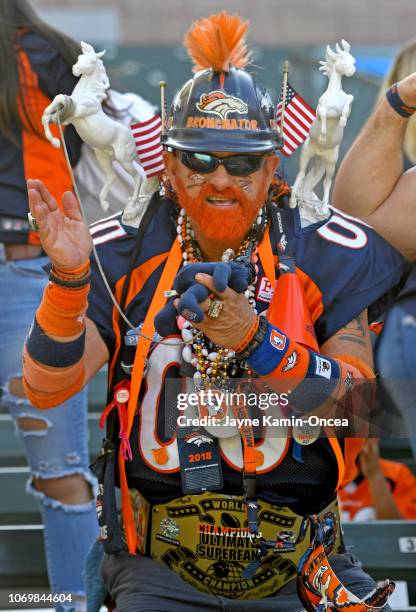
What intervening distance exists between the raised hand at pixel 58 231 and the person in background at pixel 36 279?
1.18m

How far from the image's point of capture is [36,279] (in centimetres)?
413

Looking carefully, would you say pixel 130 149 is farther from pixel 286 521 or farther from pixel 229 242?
pixel 286 521

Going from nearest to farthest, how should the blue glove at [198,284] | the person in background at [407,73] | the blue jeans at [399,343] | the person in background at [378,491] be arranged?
the blue glove at [198,284]
the person in background at [407,73]
the blue jeans at [399,343]
the person in background at [378,491]

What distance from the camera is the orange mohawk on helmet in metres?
3.19

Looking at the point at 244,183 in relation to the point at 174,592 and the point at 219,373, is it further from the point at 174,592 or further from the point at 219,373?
the point at 174,592

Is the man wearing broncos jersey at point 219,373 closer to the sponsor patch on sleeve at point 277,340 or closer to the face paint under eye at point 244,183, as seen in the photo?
the face paint under eye at point 244,183

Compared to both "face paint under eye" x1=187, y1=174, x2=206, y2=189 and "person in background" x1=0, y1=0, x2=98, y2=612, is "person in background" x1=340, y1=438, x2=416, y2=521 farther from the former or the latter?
"face paint under eye" x1=187, y1=174, x2=206, y2=189

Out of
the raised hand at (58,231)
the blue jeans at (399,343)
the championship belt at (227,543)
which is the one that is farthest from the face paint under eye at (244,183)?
the blue jeans at (399,343)

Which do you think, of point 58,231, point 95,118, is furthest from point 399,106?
point 58,231

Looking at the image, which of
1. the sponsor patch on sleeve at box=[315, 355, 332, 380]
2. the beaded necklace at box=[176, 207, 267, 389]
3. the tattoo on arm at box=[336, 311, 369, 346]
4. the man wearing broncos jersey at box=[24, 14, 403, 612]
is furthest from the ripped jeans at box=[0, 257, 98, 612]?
the sponsor patch on sleeve at box=[315, 355, 332, 380]

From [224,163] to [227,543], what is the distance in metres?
0.96

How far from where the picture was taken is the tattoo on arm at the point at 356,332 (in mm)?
3246

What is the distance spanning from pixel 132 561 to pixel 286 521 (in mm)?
420

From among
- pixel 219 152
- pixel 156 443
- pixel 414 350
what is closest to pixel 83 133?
pixel 219 152
